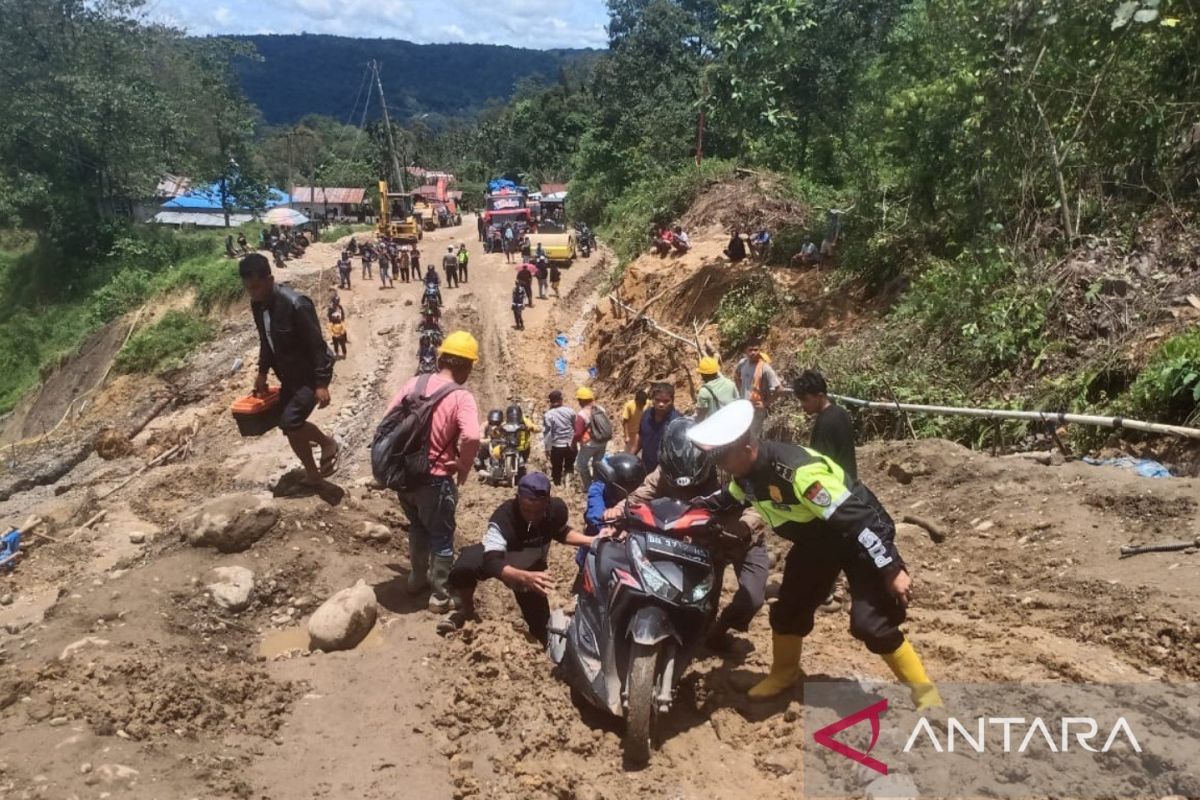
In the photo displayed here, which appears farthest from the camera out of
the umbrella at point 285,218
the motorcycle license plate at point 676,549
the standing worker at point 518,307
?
the umbrella at point 285,218

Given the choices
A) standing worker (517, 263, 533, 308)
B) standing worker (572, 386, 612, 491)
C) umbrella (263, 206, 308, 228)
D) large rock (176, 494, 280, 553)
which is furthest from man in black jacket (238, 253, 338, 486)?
umbrella (263, 206, 308, 228)

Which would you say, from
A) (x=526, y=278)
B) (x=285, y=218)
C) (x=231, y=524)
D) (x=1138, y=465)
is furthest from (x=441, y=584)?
(x=285, y=218)

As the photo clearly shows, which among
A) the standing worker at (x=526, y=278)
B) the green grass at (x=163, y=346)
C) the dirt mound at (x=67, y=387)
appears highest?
the standing worker at (x=526, y=278)

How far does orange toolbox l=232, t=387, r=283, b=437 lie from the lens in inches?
234

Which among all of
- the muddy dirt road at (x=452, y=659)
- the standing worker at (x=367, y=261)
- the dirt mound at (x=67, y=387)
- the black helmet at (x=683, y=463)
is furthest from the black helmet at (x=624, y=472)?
the standing worker at (x=367, y=261)

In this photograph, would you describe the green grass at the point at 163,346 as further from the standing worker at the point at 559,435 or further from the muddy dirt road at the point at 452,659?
the muddy dirt road at the point at 452,659

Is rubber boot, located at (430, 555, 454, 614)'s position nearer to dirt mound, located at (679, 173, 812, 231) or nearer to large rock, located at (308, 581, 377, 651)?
large rock, located at (308, 581, 377, 651)

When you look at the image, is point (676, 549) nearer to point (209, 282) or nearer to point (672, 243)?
point (672, 243)

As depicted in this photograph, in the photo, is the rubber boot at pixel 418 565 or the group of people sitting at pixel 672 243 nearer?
the rubber boot at pixel 418 565

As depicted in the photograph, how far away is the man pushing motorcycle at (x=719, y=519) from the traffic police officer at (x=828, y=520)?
295 mm

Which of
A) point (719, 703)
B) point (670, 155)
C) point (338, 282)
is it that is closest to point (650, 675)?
point (719, 703)

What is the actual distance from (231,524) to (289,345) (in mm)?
1256

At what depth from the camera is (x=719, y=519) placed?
3.81 metres

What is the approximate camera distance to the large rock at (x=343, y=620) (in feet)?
16.2
